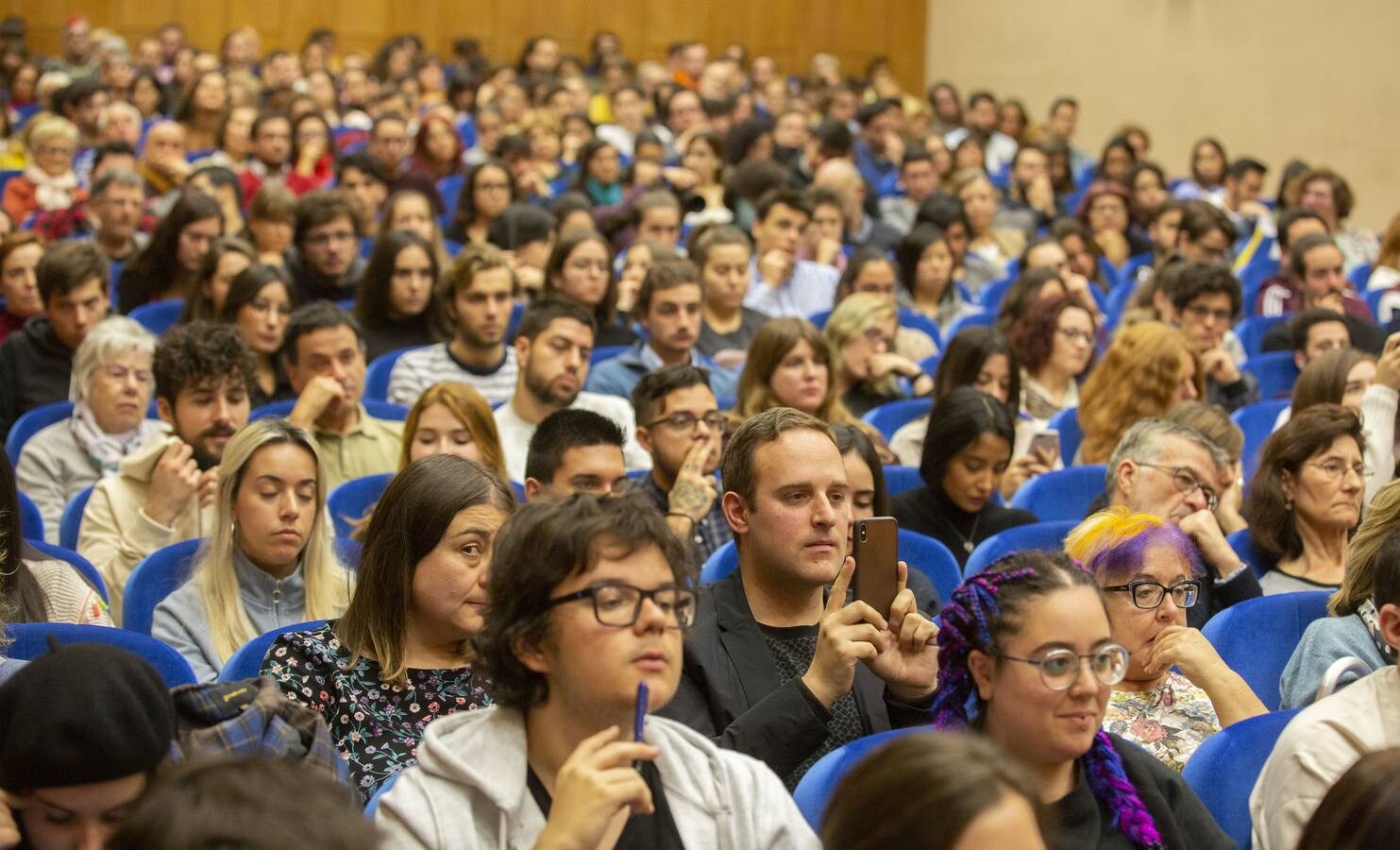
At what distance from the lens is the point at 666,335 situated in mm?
5062

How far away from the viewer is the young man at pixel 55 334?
15.9ft

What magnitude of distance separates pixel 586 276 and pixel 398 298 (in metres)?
0.67

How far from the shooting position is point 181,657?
2510 mm

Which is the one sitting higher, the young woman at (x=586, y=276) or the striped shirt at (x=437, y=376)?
the young woman at (x=586, y=276)

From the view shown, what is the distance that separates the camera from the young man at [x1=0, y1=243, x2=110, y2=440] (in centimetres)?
486

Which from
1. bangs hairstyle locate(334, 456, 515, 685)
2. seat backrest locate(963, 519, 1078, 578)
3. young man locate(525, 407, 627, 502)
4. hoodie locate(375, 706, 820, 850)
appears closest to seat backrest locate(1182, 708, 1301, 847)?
hoodie locate(375, 706, 820, 850)

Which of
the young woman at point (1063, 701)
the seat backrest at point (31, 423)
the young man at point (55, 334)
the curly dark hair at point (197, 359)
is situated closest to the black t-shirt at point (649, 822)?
the young woman at point (1063, 701)

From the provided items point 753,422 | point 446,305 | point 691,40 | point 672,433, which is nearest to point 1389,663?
point 753,422

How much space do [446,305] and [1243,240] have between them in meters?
5.16

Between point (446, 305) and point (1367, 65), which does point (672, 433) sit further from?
point (1367, 65)

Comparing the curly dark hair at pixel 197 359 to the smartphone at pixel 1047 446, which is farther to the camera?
the smartphone at pixel 1047 446

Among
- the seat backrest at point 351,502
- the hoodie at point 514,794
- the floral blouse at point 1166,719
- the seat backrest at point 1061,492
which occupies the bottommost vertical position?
the seat backrest at point 1061,492

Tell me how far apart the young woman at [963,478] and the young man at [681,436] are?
0.45m

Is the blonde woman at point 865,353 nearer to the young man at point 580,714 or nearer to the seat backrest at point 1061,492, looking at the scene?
the seat backrest at point 1061,492
